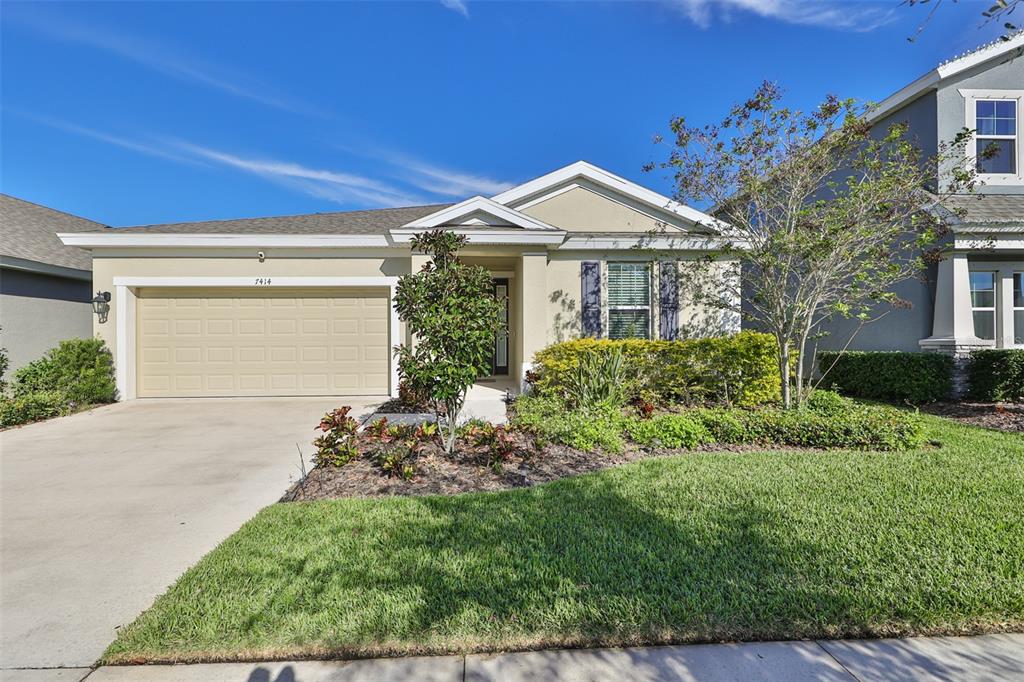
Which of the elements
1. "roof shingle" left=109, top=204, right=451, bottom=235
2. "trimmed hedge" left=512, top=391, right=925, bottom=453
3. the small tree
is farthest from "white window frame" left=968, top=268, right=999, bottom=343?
"roof shingle" left=109, top=204, right=451, bottom=235

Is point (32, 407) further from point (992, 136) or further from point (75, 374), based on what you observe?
point (992, 136)

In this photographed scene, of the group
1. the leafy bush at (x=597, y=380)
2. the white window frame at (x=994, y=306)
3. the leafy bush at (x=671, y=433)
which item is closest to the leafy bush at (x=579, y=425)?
the leafy bush at (x=671, y=433)

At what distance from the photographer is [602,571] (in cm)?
287

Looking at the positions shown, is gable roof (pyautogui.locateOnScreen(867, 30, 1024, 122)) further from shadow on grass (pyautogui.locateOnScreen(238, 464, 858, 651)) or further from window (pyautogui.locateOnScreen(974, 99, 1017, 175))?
shadow on grass (pyautogui.locateOnScreen(238, 464, 858, 651))

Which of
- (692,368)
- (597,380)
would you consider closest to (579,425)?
(597,380)

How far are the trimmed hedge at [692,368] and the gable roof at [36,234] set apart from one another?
11645 millimetres

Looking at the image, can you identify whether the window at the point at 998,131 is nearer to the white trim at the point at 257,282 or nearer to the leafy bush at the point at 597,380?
the leafy bush at the point at 597,380

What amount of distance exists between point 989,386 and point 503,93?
39.0ft

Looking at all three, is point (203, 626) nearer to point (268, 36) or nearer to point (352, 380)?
point (352, 380)

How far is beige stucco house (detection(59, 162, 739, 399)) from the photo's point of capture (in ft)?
31.9

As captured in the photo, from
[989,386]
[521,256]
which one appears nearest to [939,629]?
[521,256]

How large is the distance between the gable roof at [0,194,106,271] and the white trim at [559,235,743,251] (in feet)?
38.7

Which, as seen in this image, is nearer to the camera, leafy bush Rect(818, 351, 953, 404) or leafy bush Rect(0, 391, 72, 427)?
leafy bush Rect(0, 391, 72, 427)

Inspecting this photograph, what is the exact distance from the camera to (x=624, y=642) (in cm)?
233
